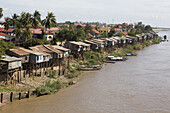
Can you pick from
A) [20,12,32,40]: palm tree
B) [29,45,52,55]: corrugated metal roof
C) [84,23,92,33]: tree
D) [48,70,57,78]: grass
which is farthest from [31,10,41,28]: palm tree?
[84,23,92,33]: tree

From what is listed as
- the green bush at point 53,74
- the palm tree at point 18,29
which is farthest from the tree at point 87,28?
the green bush at point 53,74

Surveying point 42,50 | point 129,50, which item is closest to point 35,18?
point 42,50

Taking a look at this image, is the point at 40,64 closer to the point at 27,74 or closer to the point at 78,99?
the point at 27,74

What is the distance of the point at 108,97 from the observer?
2850cm

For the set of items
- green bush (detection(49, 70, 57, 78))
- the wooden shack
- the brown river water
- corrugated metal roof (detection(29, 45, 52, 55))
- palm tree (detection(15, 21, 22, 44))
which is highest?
palm tree (detection(15, 21, 22, 44))

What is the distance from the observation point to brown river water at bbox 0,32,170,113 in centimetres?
2450

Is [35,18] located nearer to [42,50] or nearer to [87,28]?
[42,50]

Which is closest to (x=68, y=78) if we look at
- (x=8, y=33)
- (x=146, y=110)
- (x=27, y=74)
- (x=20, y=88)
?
(x=27, y=74)

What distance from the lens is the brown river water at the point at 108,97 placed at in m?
24.5

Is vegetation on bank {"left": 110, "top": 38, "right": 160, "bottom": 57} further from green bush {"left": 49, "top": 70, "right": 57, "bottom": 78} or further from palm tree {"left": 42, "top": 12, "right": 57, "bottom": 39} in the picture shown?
green bush {"left": 49, "top": 70, "right": 57, "bottom": 78}

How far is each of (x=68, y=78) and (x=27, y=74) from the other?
760 centimetres

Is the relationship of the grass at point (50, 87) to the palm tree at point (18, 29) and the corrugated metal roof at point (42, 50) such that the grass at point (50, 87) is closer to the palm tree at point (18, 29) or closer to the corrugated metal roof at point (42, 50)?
the corrugated metal roof at point (42, 50)

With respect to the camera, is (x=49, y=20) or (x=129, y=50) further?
(x=129, y=50)

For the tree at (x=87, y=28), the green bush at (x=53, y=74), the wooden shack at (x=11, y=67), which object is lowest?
the green bush at (x=53, y=74)
